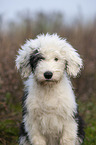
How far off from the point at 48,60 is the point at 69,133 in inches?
50.2

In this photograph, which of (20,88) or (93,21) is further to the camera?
(93,21)

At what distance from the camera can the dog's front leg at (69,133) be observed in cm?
365

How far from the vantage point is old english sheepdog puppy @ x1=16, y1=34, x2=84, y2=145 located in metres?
3.48

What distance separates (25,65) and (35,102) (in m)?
0.63

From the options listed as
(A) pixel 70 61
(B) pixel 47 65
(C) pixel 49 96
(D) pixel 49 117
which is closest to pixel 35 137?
(D) pixel 49 117

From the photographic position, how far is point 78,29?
8492 millimetres

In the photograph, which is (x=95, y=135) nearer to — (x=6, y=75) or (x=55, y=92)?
(x=55, y=92)

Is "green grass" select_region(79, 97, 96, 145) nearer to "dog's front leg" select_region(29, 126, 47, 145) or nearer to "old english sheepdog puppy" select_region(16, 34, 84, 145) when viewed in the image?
"old english sheepdog puppy" select_region(16, 34, 84, 145)

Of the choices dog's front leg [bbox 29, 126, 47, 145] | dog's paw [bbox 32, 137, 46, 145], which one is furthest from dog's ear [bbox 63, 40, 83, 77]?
dog's paw [bbox 32, 137, 46, 145]

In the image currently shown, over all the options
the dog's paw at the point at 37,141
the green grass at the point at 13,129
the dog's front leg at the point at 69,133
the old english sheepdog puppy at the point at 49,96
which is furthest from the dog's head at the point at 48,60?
the green grass at the point at 13,129

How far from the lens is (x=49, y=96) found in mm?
3594

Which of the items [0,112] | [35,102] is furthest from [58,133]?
[0,112]

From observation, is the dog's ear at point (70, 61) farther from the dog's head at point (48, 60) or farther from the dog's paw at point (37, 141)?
the dog's paw at point (37, 141)

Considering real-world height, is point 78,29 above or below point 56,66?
above
